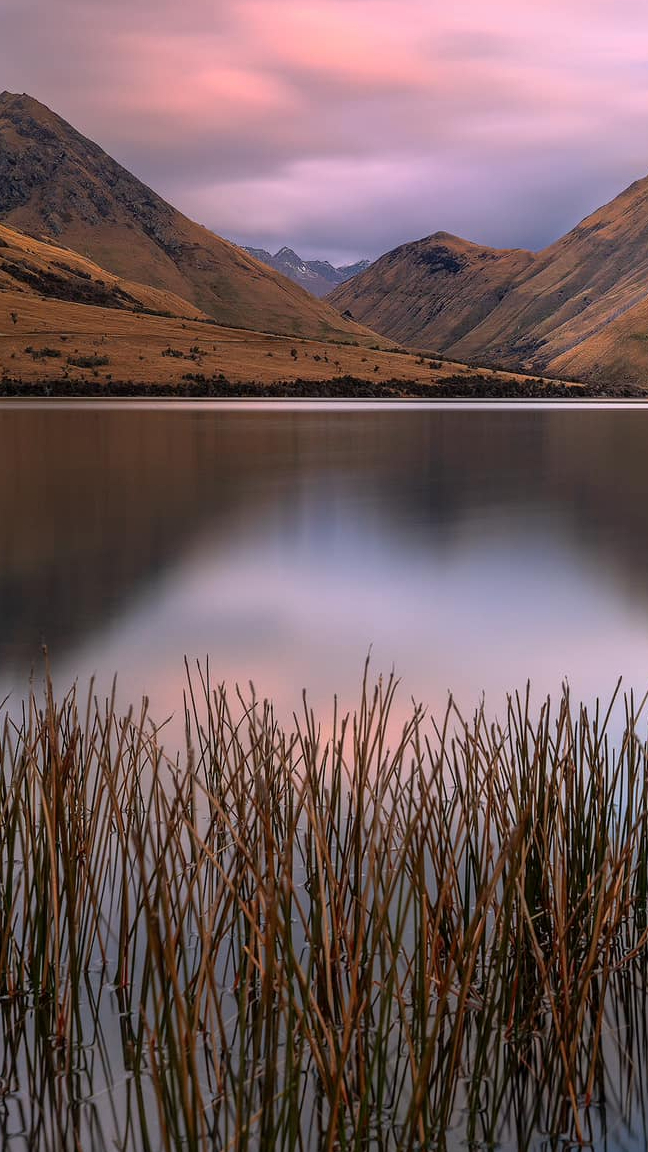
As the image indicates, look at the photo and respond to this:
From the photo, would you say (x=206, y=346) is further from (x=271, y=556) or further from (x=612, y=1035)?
(x=612, y=1035)

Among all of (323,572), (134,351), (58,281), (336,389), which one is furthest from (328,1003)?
(58,281)

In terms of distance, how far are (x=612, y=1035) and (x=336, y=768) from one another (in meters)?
1.62

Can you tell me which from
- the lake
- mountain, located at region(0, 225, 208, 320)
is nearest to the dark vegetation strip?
Result: mountain, located at region(0, 225, 208, 320)

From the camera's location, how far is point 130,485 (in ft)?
101

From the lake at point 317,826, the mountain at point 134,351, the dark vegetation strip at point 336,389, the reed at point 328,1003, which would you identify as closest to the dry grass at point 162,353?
the mountain at point 134,351

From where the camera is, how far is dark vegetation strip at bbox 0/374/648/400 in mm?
100125

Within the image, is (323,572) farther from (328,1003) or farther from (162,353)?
(162,353)

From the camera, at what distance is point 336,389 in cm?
Result: 12112

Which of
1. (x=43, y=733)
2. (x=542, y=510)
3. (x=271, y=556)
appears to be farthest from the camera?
(x=542, y=510)

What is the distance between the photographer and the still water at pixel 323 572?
11.4m

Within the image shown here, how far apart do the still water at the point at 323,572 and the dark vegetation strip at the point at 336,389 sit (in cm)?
6161

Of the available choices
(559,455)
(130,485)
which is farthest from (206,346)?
(130,485)

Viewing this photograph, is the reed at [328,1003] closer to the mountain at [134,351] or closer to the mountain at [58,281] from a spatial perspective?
the mountain at [134,351]

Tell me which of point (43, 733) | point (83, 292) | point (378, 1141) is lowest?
point (378, 1141)
